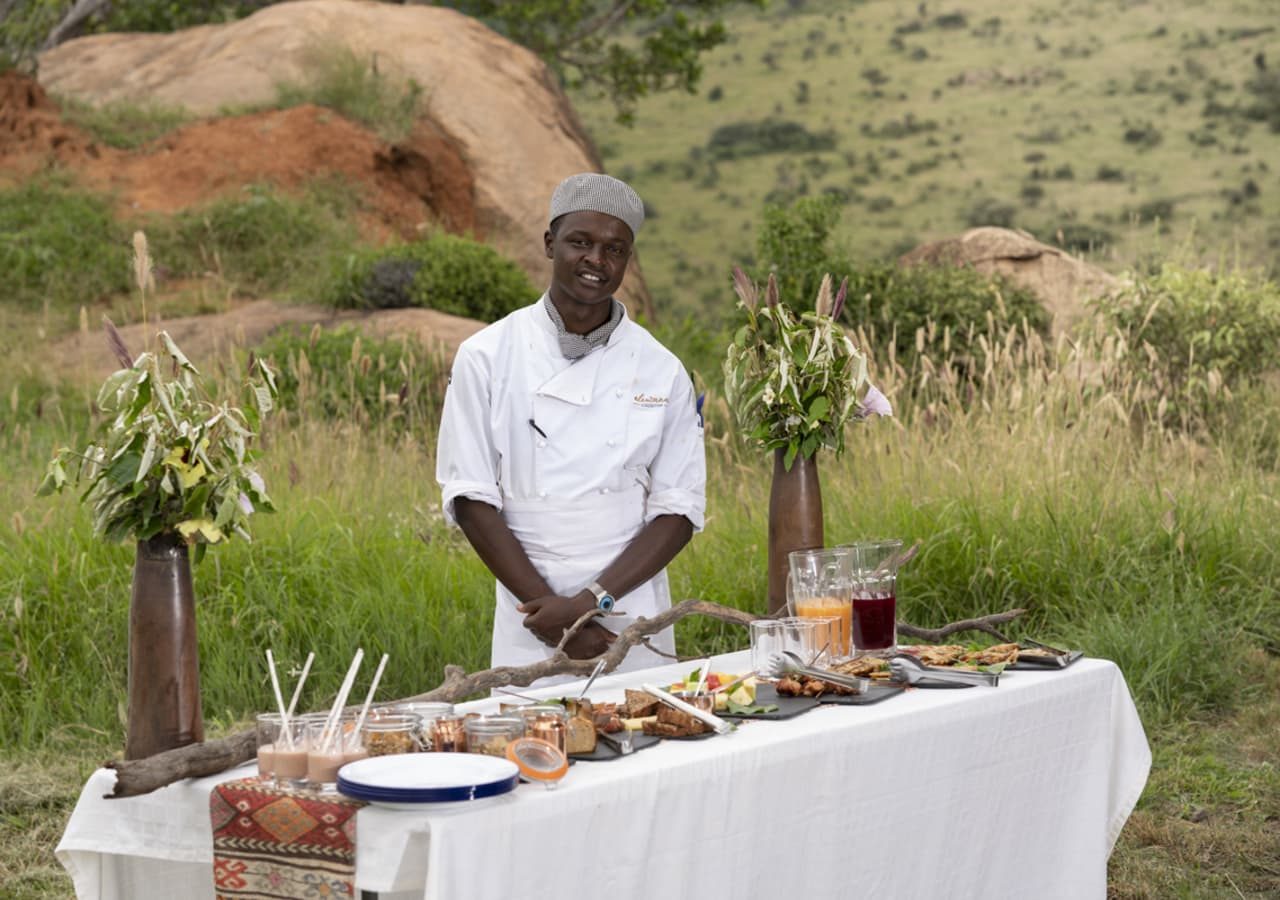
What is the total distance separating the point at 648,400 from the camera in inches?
151

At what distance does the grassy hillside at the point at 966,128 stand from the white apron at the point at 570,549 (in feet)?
94.3

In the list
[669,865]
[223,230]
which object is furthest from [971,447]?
[223,230]

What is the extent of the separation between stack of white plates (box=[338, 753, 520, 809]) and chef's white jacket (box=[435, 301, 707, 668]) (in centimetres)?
130

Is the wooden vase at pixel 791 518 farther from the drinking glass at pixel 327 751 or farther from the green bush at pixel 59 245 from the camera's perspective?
the green bush at pixel 59 245

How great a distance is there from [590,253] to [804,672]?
1108 millimetres

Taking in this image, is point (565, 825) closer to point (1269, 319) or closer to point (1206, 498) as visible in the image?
point (1206, 498)

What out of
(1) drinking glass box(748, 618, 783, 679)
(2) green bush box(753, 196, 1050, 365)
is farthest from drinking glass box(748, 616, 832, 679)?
(2) green bush box(753, 196, 1050, 365)

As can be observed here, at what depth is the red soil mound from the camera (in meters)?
15.0

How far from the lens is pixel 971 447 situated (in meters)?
7.53

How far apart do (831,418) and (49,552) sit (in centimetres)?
401

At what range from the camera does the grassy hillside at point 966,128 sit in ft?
112

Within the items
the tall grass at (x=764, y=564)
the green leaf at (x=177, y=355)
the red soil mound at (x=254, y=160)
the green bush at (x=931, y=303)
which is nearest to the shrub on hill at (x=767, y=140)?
the red soil mound at (x=254, y=160)

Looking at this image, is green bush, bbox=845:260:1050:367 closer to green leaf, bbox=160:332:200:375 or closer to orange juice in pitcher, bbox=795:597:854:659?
orange juice in pitcher, bbox=795:597:854:659

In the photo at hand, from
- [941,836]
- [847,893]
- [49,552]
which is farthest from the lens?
[49,552]
